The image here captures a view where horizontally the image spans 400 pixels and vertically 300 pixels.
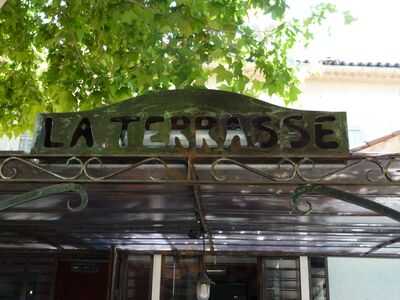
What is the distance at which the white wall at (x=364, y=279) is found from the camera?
7.61 meters

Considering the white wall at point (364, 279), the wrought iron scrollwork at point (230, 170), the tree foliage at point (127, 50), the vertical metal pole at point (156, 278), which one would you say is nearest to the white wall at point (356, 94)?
the white wall at point (364, 279)

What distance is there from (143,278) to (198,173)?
4877mm

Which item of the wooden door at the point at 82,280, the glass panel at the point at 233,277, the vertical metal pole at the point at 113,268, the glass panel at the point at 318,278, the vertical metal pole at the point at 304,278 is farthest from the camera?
the glass panel at the point at 233,277

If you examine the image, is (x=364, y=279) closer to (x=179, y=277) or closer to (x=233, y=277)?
(x=233, y=277)

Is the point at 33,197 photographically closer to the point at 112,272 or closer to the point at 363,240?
the point at 363,240

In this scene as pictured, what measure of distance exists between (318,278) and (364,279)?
2.65 feet

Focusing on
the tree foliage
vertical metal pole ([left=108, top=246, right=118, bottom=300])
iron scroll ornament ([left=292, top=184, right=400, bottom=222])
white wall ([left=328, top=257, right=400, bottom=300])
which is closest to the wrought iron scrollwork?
iron scroll ornament ([left=292, top=184, right=400, bottom=222])

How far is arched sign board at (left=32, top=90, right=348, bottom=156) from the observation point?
2.87m

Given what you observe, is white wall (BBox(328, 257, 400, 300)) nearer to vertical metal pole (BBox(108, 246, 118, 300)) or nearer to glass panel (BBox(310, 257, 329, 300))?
glass panel (BBox(310, 257, 329, 300))

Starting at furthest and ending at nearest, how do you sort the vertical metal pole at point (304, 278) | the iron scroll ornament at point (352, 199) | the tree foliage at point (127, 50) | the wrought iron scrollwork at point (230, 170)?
the vertical metal pole at point (304, 278), the tree foliage at point (127, 50), the wrought iron scrollwork at point (230, 170), the iron scroll ornament at point (352, 199)

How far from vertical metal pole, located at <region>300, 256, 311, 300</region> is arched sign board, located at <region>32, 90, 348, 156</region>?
16.4 feet

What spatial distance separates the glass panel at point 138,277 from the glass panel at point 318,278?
253 cm

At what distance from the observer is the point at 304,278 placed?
24.3ft

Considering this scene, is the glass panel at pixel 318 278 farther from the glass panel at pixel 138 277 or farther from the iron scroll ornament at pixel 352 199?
the iron scroll ornament at pixel 352 199
